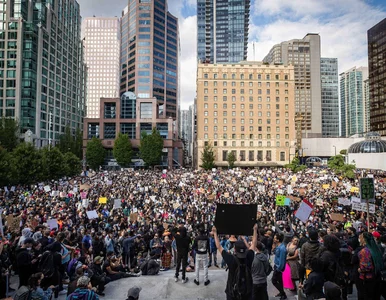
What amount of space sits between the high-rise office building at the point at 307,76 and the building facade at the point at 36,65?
11460cm

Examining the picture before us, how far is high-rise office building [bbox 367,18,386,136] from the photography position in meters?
Result: 105

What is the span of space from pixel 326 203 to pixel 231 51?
137 meters

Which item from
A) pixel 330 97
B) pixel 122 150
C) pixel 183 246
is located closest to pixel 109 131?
pixel 122 150

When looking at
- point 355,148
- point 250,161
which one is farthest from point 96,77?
point 355,148

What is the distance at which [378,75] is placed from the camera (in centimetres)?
10744

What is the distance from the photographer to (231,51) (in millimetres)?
145625

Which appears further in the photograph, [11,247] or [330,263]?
[11,247]

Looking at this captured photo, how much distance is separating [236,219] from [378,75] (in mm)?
127976

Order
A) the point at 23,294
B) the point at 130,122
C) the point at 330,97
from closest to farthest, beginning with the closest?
1. the point at 23,294
2. the point at 130,122
3. the point at 330,97

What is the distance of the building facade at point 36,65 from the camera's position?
75.4m

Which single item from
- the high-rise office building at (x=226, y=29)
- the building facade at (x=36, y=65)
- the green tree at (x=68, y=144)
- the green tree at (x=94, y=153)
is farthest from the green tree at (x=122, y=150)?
the high-rise office building at (x=226, y=29)

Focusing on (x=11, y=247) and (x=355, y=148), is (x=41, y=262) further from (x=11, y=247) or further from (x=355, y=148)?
(x=355, y=148)

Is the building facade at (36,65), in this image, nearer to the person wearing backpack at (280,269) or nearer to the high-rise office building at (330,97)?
the person wearing backpack at (280,269)

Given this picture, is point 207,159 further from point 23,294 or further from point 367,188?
point 23,294
